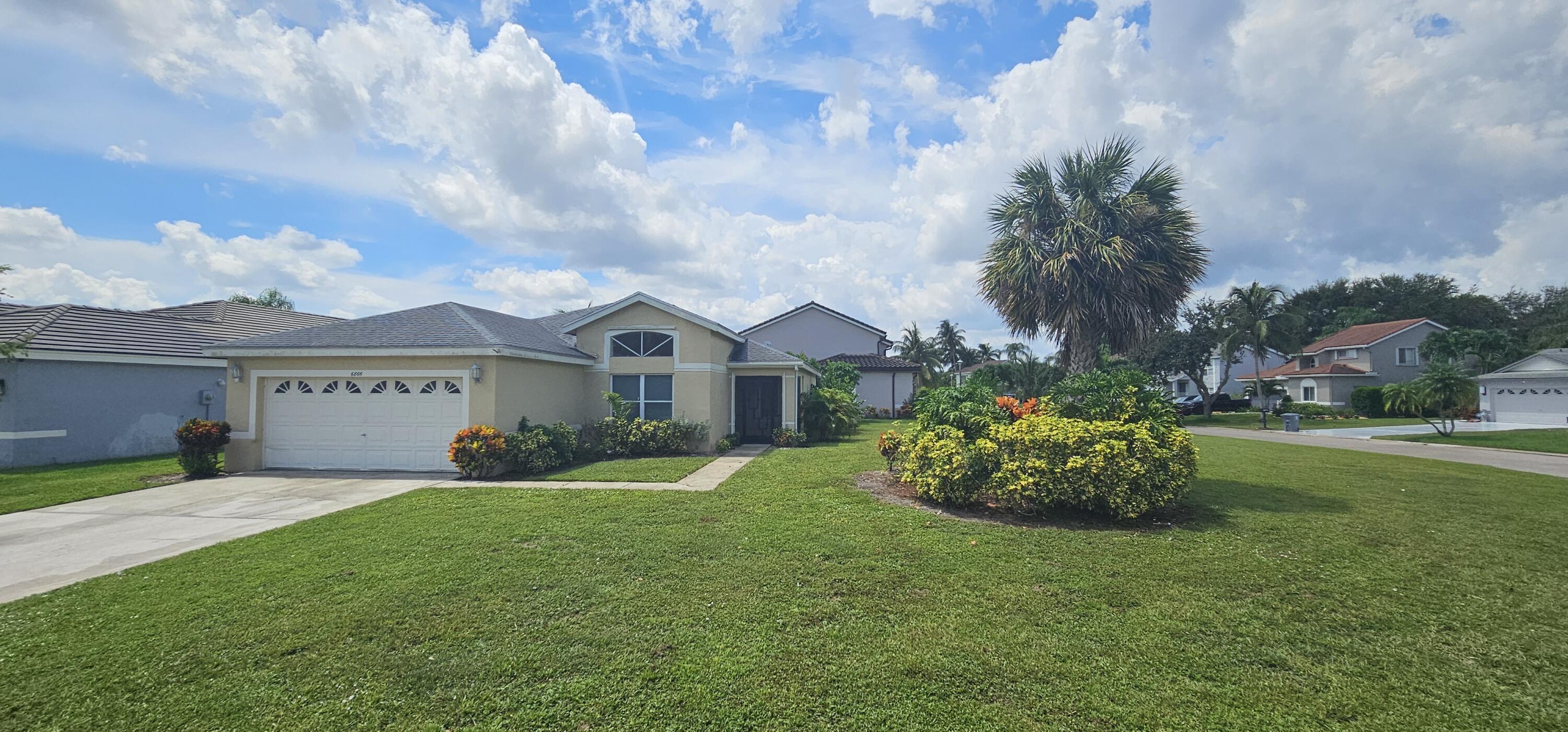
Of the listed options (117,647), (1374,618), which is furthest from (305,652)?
(1374,618)

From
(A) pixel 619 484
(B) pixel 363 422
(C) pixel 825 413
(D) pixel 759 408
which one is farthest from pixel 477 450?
(C) pixel 825 413

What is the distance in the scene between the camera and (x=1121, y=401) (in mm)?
9102

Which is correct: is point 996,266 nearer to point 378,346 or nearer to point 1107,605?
point 1107,605

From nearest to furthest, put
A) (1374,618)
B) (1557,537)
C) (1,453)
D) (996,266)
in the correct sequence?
(1374,618) < (1557,537) < (1,453) < (996,266)

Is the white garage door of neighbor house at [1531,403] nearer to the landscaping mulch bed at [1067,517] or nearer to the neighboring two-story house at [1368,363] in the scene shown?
the neighboring two-story house at [1368,363]

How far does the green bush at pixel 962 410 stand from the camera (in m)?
9.62

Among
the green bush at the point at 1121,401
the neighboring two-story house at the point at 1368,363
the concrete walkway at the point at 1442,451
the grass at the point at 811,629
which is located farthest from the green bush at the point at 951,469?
the neighboring two-story house at the point at 1368,363

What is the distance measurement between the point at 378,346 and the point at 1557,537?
57.5ft

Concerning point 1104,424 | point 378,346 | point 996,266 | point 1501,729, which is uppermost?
point 996,266

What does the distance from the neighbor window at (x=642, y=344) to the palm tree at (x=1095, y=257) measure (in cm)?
852

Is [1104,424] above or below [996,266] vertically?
below

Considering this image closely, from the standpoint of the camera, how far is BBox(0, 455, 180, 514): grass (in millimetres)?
9211

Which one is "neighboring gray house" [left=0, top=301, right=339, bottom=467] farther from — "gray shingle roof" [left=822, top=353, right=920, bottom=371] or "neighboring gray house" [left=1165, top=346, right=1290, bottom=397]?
"neighboring gray house" [left=1165, top=346, right=1290, bottom=397]

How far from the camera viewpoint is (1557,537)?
7.12 m
